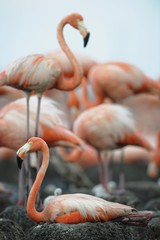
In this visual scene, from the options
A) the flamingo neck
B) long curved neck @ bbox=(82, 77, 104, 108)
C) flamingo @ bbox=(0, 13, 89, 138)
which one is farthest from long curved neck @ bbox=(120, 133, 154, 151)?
the flamingo neck

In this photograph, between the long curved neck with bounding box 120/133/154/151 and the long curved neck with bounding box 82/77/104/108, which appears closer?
the long curved neck with bounding box 120/133/154/151

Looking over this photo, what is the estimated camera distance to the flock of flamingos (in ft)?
21.6

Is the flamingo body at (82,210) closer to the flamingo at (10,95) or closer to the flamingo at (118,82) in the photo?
the flamingo at (10,95)

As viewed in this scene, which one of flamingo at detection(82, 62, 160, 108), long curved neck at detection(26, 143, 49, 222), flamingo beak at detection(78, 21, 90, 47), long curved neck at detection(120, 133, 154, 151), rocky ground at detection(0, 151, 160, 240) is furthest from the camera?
flamingo at detection(82, 62, 160, 108)

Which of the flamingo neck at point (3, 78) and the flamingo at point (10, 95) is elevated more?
the flamingo neck at point (3, 78)

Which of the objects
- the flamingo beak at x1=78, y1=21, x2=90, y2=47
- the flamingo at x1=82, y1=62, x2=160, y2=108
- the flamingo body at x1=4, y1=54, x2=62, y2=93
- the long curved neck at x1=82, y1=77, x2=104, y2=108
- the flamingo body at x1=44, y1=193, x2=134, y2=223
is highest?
the flamingo beak at x1=78, y1=21, x2=90, y2=47

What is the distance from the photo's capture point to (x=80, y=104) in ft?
38.7

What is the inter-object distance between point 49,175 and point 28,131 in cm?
493

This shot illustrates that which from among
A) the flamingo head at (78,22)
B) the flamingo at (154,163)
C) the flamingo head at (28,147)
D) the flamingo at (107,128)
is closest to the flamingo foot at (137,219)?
the flamingo head at (28,147)

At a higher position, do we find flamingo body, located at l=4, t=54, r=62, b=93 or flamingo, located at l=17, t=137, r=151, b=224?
flamingo body, located at l=4, t=54, r=62, b=93

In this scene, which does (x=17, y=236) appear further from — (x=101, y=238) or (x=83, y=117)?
(x=83, y=117)

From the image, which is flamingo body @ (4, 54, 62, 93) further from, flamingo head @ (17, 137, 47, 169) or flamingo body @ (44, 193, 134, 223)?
flamingo body @ (44, 193, 134, 223)

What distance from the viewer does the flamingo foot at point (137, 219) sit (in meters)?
6.53

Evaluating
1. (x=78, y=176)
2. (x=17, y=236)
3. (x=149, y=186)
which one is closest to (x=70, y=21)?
(x=17, y=236)
